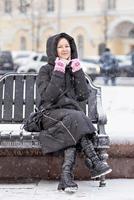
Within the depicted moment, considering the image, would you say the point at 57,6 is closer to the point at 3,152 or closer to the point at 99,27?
the point at 99,27

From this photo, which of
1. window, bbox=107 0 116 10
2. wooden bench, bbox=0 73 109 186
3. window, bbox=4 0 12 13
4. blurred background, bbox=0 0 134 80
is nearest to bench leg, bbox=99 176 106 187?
wooden bench, bbox=0 73 109 186

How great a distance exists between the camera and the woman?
19.1 ft

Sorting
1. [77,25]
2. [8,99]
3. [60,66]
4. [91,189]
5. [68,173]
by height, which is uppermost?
[77,25]

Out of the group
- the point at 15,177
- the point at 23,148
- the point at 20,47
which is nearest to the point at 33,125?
the point at 23,148

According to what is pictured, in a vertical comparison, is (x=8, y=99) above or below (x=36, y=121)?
above

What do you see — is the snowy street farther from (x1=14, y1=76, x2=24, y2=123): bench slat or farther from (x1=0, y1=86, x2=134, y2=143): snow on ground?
(x1=14, y1=76, x2=24, y2=123): bench slat

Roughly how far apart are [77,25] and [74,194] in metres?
51.0

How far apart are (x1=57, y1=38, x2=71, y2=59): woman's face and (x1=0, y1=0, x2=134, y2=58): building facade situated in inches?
1816

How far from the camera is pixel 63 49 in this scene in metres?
6.26

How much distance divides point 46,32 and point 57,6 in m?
3.28

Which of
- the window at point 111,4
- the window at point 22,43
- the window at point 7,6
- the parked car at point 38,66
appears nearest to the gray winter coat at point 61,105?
the parked car at point 38,66

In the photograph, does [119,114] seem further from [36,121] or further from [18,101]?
[36,121]

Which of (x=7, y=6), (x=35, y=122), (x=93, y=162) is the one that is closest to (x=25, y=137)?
(x=35, y=122)

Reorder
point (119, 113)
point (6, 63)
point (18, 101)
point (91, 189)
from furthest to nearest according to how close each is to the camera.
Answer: point (6, 63) → point (119, 113) → point (18, 101) → point (91, 189)
